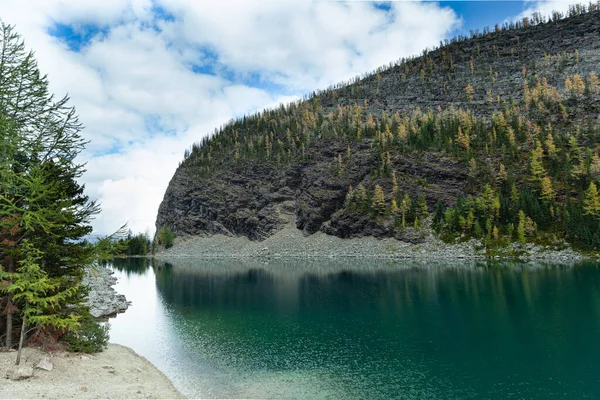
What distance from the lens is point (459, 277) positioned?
67.2 meters

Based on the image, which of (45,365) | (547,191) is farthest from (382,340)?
(547,191)

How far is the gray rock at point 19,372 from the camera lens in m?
16.0

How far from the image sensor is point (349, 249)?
5531 inches

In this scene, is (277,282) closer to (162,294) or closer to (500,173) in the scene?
(162,294)

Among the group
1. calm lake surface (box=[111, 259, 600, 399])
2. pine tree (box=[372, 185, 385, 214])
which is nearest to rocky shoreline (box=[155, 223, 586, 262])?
pine tree (box=[372, 185, 385, 214])

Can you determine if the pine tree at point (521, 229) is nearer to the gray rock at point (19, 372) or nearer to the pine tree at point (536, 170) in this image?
the pine tree at point (536, 170)

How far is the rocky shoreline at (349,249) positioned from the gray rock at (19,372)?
10848 centimetres

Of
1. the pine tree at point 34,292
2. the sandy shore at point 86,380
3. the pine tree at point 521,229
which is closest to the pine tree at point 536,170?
the pine tree at point 521,229

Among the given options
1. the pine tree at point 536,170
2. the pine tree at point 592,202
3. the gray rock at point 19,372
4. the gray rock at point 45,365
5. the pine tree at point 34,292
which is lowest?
the gray rock at point 45,365

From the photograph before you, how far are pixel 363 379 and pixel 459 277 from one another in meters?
52.2

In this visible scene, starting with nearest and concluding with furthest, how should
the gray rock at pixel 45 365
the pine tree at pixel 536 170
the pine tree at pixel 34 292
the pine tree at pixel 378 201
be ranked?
the pine tree at pixel 34 292
the gray rock at pixel 45 365
the pine tree at pixel 536 170
the pine tree at pixel 378 201

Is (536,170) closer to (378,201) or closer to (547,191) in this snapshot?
(547,191)

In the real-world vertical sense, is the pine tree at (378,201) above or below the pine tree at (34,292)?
above

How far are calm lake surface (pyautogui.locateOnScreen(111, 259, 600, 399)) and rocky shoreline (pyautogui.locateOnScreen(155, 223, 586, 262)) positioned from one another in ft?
145
